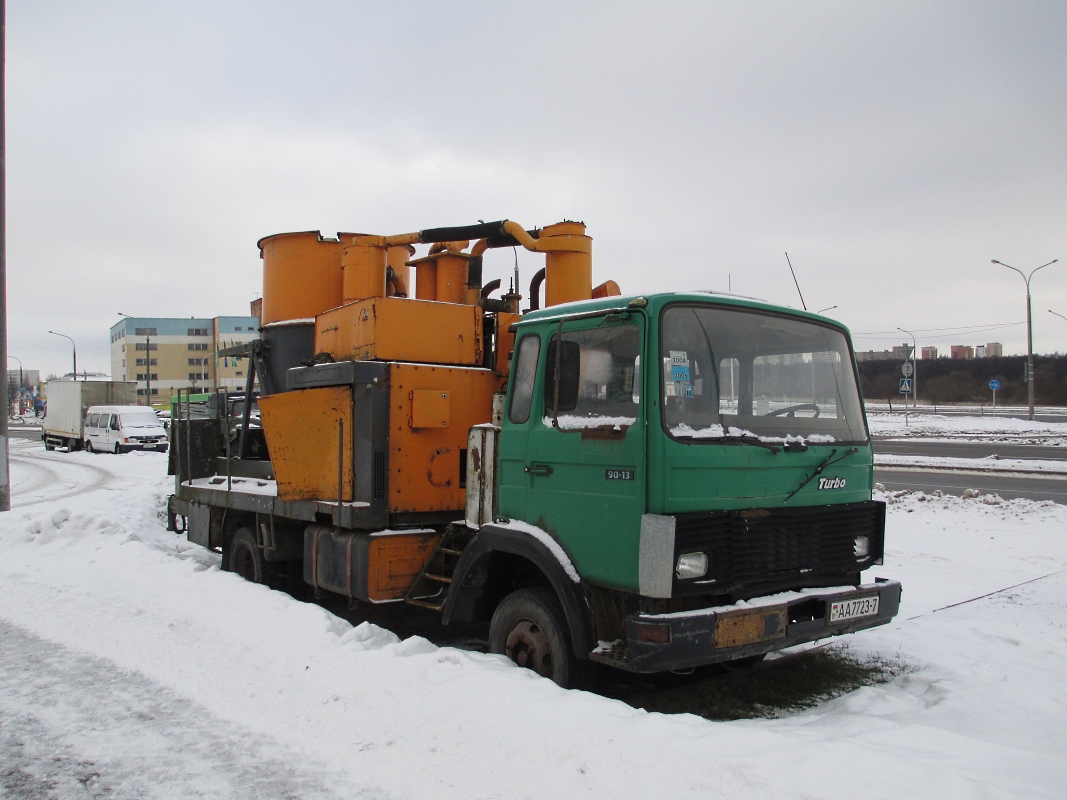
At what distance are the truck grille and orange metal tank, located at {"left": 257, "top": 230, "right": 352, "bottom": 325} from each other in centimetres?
491

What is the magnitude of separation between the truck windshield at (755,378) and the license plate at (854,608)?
890 millimetres

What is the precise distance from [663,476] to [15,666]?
4.29 m

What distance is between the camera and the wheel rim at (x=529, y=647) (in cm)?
466

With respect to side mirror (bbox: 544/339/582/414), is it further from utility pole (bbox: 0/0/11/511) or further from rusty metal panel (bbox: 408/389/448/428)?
utility pole (bbox: 0/0/11/511)

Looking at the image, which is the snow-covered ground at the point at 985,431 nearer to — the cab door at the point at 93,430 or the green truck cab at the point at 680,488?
the green truck cab at the point at 680,488

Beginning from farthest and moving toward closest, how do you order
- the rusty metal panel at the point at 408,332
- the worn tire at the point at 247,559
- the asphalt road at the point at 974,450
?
the asphalt road at the point at 974,450, the worn tire at the point at 247,559, the rusty metal panel at the point at 408,332

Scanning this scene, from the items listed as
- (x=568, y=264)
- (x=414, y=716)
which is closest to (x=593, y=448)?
(x=414, y=716)

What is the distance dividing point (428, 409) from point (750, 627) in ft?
9.28

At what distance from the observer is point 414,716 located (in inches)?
162

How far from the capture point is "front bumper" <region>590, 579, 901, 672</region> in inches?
154

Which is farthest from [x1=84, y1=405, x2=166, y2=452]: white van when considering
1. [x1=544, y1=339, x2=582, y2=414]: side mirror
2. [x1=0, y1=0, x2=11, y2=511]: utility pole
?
[x1=544, y1=339, x2=582, y2=414]: side mirror

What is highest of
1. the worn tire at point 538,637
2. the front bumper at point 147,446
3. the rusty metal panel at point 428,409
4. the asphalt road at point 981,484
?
the rusty metal panel at point 428,409

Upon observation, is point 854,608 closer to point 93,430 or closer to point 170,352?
point 93,430

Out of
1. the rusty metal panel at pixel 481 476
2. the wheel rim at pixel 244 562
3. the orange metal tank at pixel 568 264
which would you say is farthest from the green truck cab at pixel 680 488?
the wheel rim at pixel 244 562
